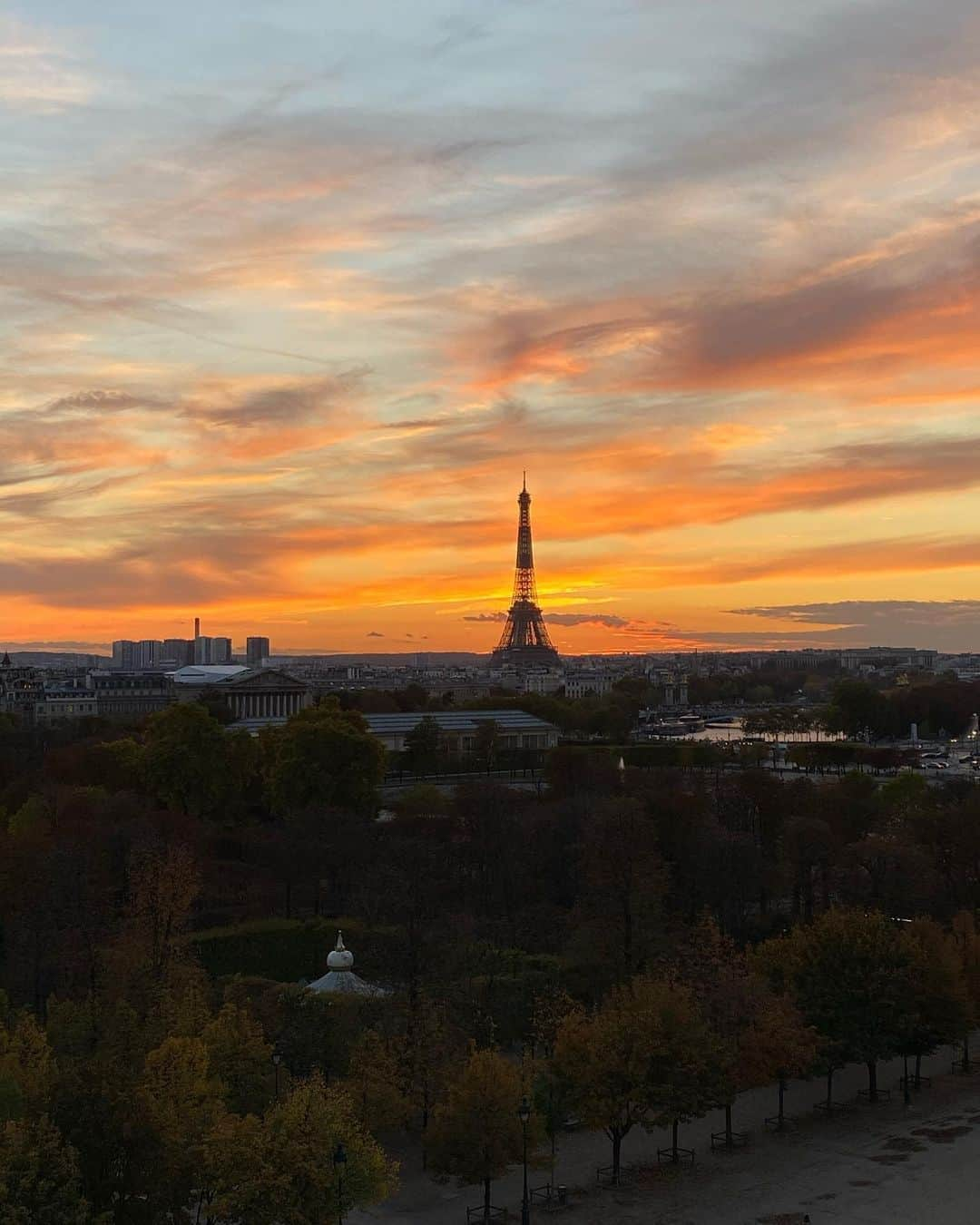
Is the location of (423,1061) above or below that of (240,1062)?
below

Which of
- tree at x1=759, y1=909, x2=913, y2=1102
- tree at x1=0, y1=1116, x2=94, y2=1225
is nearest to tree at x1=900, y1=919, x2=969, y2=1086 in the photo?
tree at x1=759, y1=909, x2=913, y2=1102

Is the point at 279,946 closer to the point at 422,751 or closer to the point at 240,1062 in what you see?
the point at 240,1062

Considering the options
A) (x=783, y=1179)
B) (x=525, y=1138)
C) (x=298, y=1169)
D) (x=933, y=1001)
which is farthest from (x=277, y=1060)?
(x=933, y=1001)

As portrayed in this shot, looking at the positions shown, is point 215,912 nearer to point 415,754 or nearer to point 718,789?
point 718,789

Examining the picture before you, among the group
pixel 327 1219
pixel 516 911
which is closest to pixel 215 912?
pixel 516 911

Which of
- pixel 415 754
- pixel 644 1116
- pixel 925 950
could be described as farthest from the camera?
pixel 415 754

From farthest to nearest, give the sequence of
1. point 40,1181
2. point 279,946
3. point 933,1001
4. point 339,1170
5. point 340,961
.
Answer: point 279,946 < point 340,961 < point 933,1001 < point 339,1170 < point 40,1181
